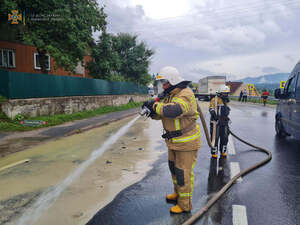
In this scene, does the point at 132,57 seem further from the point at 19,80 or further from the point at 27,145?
the point at 27,145

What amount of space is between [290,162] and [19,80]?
1072 centimetres

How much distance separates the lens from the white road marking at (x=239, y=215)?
119 inches

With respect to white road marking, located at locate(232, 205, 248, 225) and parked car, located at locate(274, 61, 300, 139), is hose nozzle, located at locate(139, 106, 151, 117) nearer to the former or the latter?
white road marking, located at locate(232, 205, 248, 225)

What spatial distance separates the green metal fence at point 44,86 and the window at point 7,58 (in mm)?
6294

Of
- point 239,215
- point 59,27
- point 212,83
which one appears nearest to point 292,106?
point 239,215

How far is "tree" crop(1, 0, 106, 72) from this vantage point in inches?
486

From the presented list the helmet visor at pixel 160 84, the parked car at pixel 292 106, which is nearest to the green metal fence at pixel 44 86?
the helmet visor at pixel 160 84

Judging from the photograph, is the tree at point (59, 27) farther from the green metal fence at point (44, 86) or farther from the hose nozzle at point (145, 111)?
the hose nozzle at point (145, 111)

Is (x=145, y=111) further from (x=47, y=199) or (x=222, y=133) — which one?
(x=222, y=133)

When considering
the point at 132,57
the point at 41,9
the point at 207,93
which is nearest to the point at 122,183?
the point at 41,9

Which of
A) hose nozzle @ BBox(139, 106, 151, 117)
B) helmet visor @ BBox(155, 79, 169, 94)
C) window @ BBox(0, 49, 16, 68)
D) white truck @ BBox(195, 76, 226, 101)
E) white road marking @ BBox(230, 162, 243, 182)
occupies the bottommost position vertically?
white road marking @ BBox(230, 162, 243, 182)

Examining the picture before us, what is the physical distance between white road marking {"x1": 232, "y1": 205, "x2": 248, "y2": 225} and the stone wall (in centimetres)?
962

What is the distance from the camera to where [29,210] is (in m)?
3.33

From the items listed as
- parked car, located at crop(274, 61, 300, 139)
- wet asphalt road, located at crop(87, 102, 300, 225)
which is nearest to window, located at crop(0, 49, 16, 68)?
wet asphalt road, located at crop(87, 102, 300, 225)
